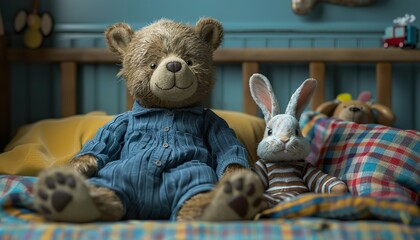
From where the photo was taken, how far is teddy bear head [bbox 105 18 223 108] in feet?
4.45

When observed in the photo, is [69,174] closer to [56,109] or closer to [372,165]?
[372,165]

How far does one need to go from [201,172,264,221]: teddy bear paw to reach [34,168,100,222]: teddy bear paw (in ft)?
0.77

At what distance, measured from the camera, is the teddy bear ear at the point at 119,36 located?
1500mm

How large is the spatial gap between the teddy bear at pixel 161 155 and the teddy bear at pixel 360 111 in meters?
0.51

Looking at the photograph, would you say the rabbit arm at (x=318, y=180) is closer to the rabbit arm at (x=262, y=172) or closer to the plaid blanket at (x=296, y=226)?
the rabbit arm at (x=262, y=172)

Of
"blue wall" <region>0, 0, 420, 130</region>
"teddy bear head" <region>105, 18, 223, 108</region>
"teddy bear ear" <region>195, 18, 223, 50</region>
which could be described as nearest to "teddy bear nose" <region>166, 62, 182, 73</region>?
"teddy bear head" <region>105, 18, 223, 108</region>

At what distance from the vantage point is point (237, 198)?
1023mm

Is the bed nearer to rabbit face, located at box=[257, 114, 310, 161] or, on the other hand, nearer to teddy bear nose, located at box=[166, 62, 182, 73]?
rabbit face, located at box=[257, 114, 310, 161]

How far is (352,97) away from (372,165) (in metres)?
0.70

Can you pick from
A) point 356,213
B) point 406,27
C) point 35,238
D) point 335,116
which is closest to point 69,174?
point 35,238

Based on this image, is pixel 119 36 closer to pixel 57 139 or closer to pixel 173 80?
pixel 173 80

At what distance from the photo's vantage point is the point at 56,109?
2184 mm

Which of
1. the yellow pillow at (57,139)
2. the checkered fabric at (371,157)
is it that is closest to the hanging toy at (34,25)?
the yellow pillow at (57,139)

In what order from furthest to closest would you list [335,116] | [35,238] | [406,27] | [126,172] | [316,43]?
[316,43], [406,27], [335,116], [126,172], [35,238]
